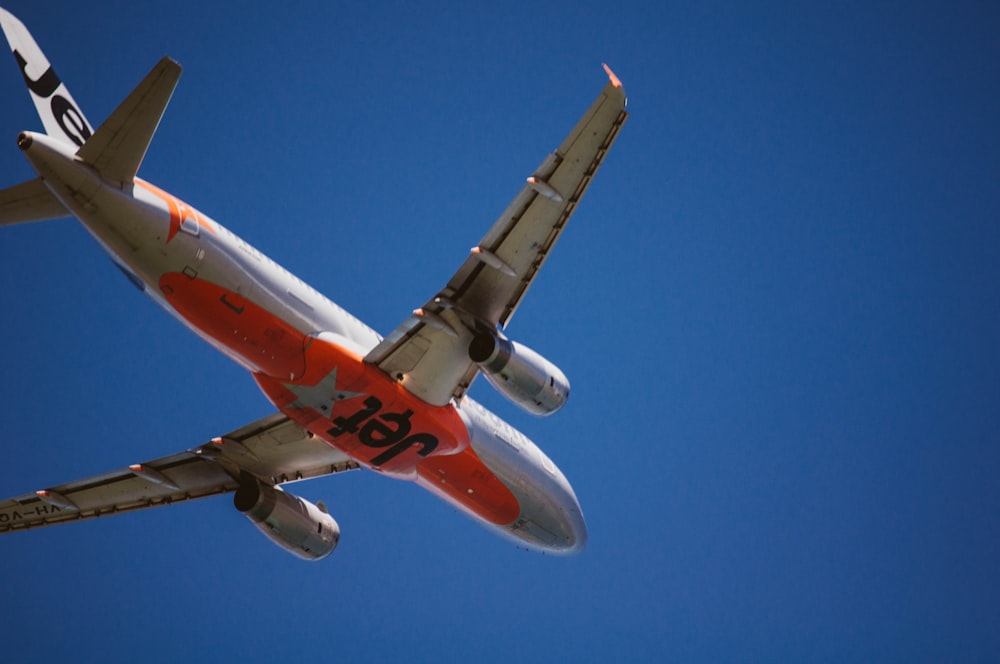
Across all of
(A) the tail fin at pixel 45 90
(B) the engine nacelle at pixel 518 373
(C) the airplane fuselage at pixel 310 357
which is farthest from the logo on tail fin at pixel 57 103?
(B) the engine nacelle at pixel 518 373

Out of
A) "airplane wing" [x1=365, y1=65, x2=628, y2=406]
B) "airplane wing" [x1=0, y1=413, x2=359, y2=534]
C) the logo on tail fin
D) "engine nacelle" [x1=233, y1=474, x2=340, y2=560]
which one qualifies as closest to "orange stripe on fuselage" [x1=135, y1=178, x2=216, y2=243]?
the logo on tail fin

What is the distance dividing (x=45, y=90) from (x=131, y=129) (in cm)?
336

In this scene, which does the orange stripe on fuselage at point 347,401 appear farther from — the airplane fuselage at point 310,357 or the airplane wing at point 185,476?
the airplane wing at point 185,476

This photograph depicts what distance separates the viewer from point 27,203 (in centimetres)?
1991

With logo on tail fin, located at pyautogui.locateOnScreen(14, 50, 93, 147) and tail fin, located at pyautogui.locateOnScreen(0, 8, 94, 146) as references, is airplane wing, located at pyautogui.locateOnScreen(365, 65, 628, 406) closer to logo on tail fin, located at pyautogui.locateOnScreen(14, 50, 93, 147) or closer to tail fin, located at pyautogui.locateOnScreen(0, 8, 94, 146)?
logo on tail fin, located at pyautogui.locateOnScreen(14, 50, 93, 147)

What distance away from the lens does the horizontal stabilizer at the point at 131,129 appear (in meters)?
18.5

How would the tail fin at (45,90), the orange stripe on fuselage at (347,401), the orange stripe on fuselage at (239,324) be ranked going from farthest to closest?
the tail fin at (45,90) → the orange stripe on fuselage at (347,401) → the orange stripe on fuselage at (239,324)

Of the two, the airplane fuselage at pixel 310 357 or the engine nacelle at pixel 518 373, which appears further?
the engine nacelle at pixel 518 373

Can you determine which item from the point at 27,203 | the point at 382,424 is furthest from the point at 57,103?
the point at 382,424

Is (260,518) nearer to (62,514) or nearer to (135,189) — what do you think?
(62,514)

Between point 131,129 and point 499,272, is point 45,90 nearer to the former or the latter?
point 131,129

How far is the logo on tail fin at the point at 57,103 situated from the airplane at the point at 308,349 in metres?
0.03

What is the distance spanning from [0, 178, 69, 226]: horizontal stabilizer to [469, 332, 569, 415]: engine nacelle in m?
8.15

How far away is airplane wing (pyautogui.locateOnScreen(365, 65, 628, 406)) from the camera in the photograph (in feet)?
64.9
